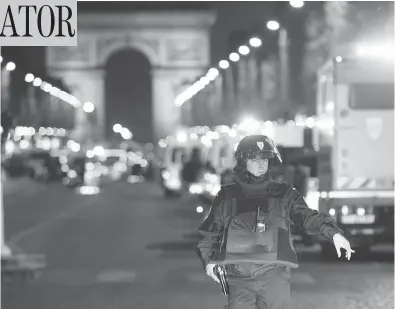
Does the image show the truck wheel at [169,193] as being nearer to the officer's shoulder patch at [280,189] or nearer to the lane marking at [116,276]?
the lane marking at [116,276]

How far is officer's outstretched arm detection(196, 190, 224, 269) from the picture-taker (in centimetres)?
691

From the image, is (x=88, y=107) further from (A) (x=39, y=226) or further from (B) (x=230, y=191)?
(B) (x=230, y=191)

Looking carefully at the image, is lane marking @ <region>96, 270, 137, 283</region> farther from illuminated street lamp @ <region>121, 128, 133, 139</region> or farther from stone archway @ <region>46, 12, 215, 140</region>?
illuminated street lamp @ <region>121, 128, 133, 139</region>

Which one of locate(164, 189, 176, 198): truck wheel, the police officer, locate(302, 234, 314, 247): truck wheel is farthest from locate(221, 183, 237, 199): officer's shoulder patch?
locate(164, 189, 176, 198): truck wheel

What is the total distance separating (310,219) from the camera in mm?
6840

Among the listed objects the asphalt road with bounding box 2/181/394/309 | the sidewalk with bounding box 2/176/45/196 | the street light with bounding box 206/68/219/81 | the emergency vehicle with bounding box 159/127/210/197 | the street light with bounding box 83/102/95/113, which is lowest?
the sidewalk with bounding box 2/176/45/196

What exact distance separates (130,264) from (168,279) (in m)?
2.26

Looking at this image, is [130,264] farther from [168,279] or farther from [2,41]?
[2,41]

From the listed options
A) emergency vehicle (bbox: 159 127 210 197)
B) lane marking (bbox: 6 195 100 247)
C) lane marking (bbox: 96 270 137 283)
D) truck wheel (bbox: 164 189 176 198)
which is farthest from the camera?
truck wheel (bbox: 164 189 176 198)

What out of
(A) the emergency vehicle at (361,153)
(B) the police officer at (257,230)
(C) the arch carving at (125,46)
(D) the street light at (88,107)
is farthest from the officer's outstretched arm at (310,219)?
(C) the arch carving at (125,46)

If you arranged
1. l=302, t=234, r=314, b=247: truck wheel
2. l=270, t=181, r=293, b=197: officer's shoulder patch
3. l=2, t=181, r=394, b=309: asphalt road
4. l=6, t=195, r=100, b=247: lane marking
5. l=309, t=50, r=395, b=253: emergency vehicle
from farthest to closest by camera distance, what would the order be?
→ l=6, t=195, r=100, b=247: lane marking
l=302, t=234, r=314, b=247: truck wheel
l=309, t=50, r=395, b=253: emergency vehicle
l=2, t=181, r=394, b=309: asphalt road
l=270, t=181, r=293, b=197: officer's shoulder patch

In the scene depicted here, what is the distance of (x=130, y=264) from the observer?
1766 centimetres

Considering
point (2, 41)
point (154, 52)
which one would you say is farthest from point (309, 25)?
point (2, 41)

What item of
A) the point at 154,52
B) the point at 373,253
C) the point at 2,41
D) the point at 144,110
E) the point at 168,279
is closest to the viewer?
the point at 2,41
